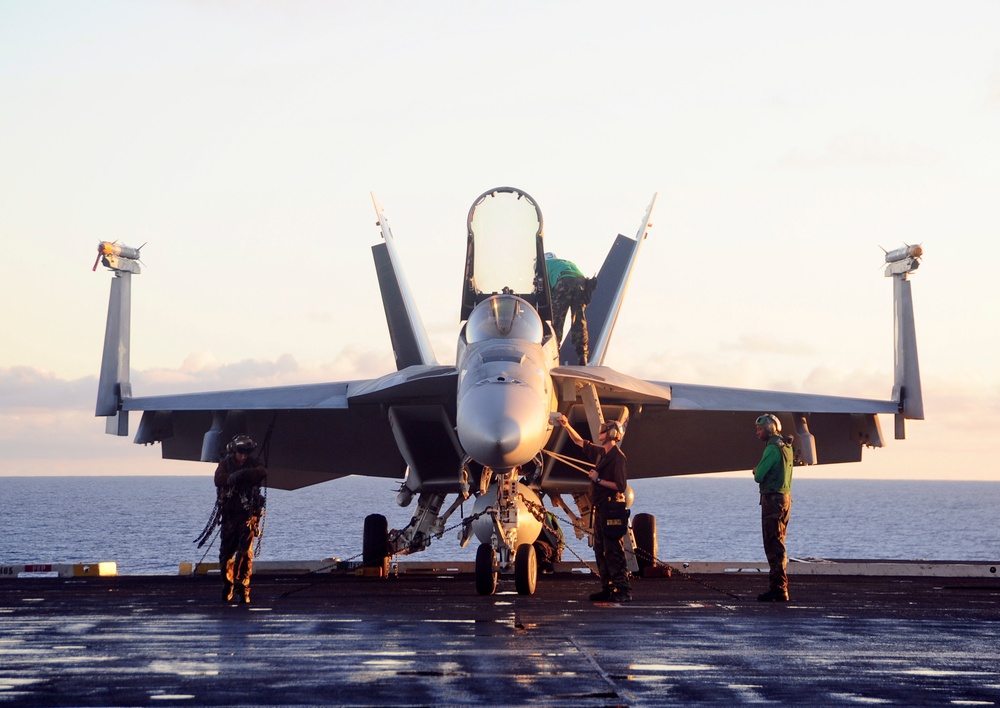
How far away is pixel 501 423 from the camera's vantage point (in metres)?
12.0

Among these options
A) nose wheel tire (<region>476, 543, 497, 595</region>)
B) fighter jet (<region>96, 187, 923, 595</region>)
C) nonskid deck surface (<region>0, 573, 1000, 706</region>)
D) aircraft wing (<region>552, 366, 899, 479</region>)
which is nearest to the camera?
nonskid deck surface (<region>0, 573, 1000, 706</region>)

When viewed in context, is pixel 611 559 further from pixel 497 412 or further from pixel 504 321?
pixel 504 321

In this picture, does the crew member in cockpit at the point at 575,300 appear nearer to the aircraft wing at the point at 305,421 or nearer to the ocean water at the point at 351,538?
the aircraft wing at the point at 305,421

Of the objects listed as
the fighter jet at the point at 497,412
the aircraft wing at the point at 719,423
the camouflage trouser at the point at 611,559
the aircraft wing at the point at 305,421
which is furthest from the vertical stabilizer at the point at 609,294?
the camouflage trouser at the point at 611,559

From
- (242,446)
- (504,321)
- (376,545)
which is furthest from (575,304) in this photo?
(242,446)

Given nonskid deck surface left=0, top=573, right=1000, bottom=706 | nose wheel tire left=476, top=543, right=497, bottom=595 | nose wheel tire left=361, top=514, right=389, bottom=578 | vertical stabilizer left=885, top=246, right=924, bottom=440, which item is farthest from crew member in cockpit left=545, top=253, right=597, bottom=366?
nose wheel tire left=476, top=543, right=497, bottom=595

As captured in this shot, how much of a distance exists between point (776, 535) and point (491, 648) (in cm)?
507

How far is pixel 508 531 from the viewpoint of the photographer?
13.2 m

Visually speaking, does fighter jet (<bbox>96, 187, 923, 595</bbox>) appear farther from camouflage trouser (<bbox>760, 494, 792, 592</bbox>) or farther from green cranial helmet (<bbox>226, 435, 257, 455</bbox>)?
camouflage trouser (<bbox>760, 494, 792, 592</bbox>)

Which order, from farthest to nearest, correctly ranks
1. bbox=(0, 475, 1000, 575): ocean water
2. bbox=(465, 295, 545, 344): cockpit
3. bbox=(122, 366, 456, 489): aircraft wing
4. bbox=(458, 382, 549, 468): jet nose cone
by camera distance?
bbox=(0, 475, 1000, 575): ocean water
bbox=(122, 366, 456, 489): aircraft wing
bbox=(465, 295, 545, 344): cockpit
bbox=(458, 382, 549, 468): jet nose cone

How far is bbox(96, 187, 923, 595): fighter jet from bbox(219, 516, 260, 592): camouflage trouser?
93.3 inches

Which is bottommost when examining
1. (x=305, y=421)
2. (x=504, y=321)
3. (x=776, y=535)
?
(x=776, y=535)

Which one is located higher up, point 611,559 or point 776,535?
point 776,535

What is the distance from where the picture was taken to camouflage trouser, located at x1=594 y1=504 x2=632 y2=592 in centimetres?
1255
